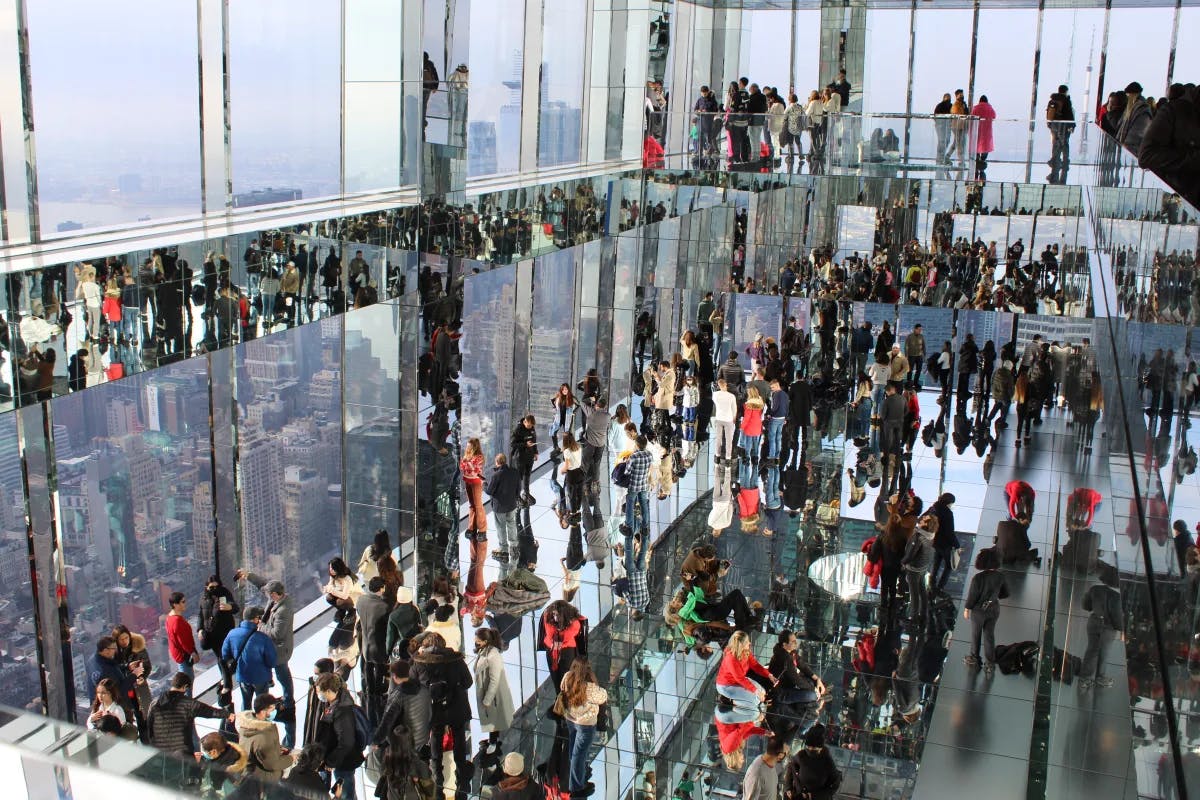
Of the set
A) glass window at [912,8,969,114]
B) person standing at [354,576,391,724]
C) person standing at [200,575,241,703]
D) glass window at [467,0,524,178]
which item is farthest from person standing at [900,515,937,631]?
glass window at [912,8,969,114]

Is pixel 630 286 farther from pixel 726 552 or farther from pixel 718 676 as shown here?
pixel 718 676

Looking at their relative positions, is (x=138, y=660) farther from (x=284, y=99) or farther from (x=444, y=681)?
(x=284, y=99)

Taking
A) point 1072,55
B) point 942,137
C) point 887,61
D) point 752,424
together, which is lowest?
point 752,424

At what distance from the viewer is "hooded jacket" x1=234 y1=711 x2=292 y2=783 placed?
28.4ft

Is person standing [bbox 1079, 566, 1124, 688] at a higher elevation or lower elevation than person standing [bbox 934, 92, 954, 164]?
lower

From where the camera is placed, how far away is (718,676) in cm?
1053

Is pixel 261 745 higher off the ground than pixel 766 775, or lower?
higher

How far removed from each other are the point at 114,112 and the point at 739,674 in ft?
27.0

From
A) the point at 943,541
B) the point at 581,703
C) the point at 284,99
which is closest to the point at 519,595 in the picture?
the point at 581,703

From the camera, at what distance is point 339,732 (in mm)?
9023

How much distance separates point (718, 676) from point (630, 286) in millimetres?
14983

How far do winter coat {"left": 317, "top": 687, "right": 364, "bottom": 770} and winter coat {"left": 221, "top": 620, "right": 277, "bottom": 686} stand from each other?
1.50m

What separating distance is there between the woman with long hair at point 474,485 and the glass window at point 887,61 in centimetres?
1754

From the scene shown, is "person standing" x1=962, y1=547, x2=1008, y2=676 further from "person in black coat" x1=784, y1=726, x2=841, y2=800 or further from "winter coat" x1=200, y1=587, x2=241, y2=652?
"winter coat" x1=200, y1=587, x2=241, y2=652
